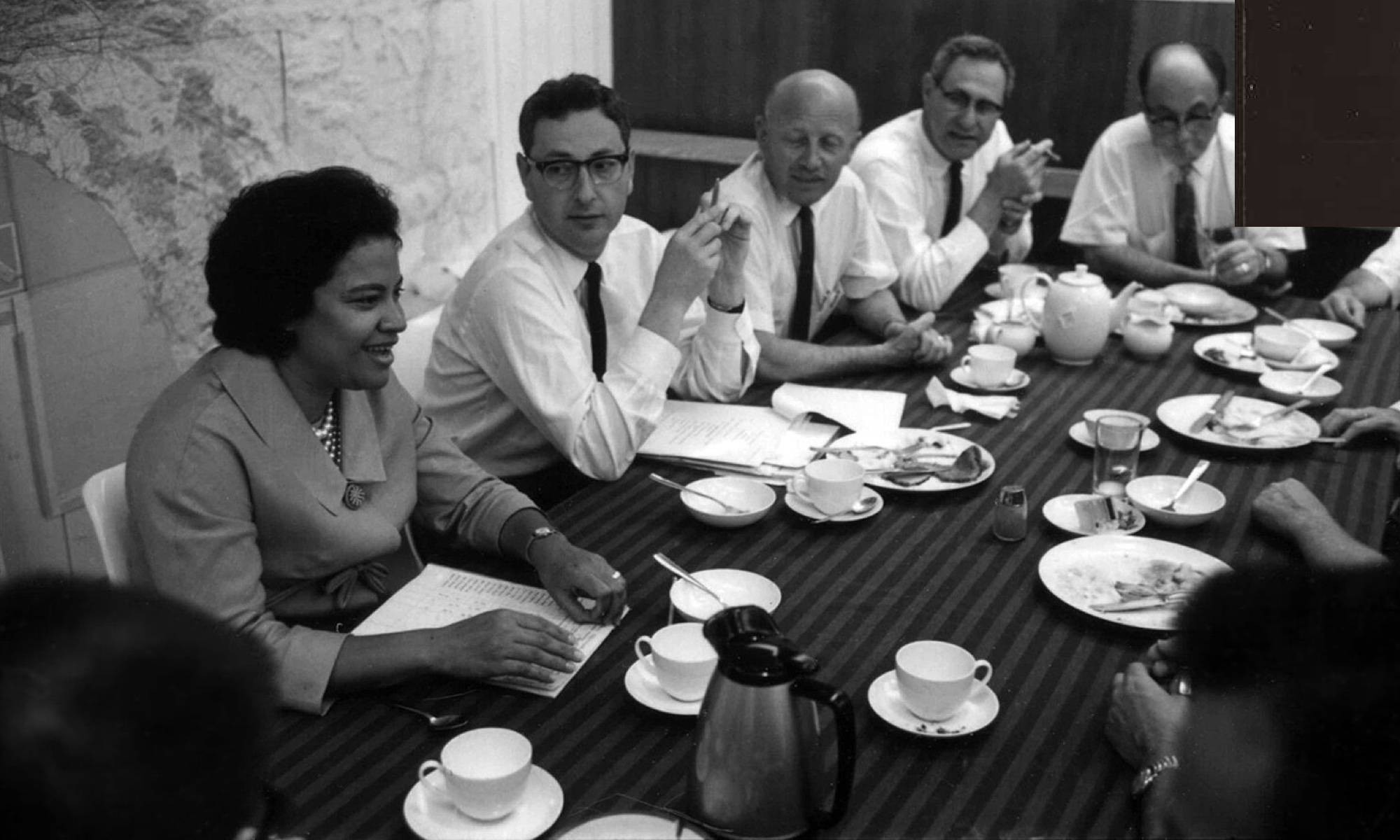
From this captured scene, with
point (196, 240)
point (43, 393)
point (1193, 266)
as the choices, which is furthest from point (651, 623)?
point (1193, 266)

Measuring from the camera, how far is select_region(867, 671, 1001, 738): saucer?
1.47 m

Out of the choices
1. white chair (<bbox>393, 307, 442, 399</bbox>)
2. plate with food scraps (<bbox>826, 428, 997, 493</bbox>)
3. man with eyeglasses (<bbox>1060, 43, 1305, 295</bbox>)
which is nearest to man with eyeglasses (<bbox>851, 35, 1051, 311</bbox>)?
man with eyeglasses (<bbox>1060, 43, 1305, 295</bbox>)

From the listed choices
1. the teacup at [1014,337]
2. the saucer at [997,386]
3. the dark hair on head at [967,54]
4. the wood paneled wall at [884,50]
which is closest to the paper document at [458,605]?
the saucer at [997,386]

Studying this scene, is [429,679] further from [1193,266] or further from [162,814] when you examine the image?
[1193,266]

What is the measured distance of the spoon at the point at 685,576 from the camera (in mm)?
1763

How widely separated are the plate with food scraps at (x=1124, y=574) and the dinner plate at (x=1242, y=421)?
54 cm

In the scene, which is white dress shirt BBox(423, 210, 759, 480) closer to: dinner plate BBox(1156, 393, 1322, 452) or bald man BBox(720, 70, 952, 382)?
bald man BBox(720, 70, 952, 382)

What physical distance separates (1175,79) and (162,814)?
3638 mm

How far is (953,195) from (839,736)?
3000 mm

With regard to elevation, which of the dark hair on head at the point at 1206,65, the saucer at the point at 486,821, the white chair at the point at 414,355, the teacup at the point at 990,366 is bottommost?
the saucer at the point at 486,821

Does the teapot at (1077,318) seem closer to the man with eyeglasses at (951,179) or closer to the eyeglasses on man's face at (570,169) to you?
the man with eyeglasses at (951,179)

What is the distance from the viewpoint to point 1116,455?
7.11 ft

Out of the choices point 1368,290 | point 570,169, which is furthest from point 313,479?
point 1368,290

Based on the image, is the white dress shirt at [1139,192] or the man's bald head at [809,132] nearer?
the man's bald head at [809,132]
